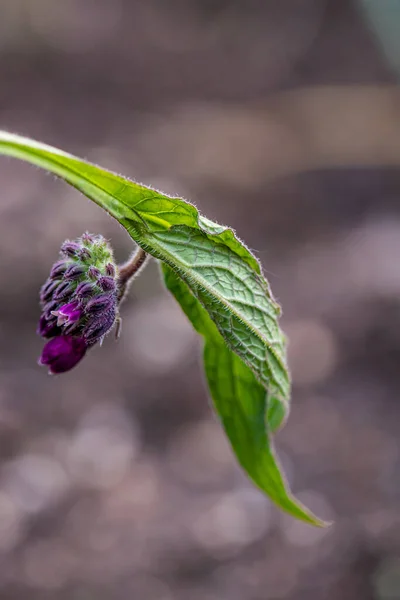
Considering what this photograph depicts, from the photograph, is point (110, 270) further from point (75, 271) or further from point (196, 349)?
point (196, 349)

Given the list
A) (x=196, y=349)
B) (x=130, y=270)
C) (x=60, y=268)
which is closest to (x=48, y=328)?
(x=60, y=268)

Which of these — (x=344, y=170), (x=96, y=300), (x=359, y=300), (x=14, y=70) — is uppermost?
(x=14, y=70)

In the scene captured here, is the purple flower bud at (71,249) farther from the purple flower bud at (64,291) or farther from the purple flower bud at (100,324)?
the purple flower bud at (100,324)

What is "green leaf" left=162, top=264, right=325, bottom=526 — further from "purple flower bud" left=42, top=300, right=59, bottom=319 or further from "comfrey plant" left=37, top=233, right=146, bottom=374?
"purple flower bud" left=42, top=300, right=59, bottom=319

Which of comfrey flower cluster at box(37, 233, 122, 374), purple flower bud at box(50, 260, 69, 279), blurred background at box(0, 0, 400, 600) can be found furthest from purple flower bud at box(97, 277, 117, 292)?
blurred background at box(0, 0, 400, 600)

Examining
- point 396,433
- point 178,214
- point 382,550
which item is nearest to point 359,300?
point 396,433

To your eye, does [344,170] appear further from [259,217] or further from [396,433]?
[396,433]
